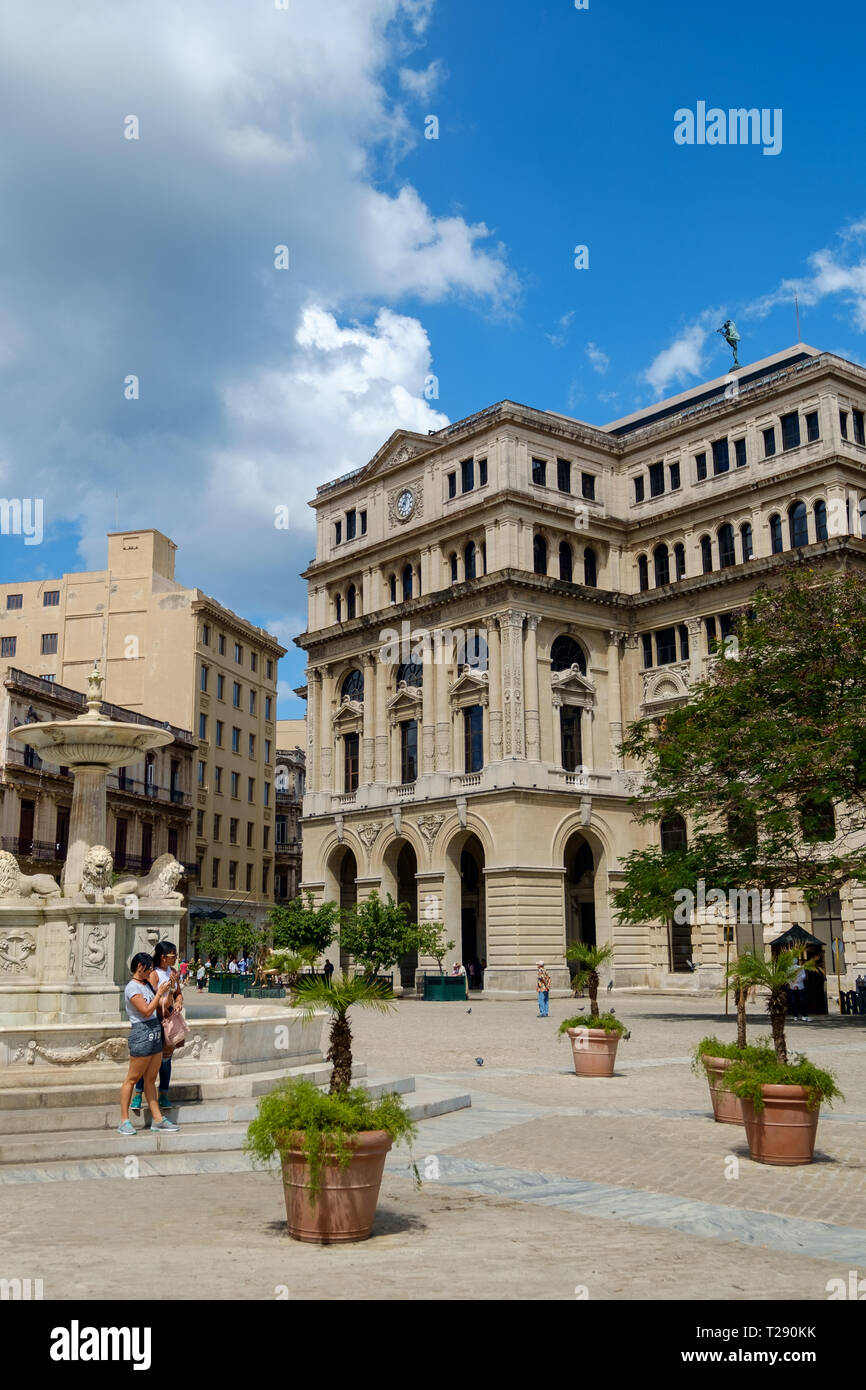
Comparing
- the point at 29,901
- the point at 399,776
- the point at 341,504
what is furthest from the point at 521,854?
the point at 29,901

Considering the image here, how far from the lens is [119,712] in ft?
197

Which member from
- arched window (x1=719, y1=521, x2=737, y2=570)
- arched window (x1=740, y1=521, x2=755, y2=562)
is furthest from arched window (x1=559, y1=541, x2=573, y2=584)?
arched window (x1=740, y1=521, x2=755, y2=562)

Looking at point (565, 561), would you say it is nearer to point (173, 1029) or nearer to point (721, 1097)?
point (721, 1097)

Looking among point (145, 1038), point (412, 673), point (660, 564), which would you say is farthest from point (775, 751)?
point (412, 673)

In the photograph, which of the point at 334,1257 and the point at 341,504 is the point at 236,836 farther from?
the point at 334,1257

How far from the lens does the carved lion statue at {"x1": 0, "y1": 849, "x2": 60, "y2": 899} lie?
50.2 feet

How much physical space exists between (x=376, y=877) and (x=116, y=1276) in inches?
1818

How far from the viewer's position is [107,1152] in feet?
35.0

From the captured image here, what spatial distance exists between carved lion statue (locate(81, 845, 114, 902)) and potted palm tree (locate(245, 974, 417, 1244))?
8.07 m

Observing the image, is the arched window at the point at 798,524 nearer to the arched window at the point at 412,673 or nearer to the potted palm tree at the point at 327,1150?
the arched window at the point at 412,673

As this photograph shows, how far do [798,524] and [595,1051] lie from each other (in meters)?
32.4

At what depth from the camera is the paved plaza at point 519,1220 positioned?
6801 millimetres

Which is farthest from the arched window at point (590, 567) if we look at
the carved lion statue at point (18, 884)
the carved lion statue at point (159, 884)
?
the carved lion statue at point (18, 884)

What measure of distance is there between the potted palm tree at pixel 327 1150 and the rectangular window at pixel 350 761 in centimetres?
4855
